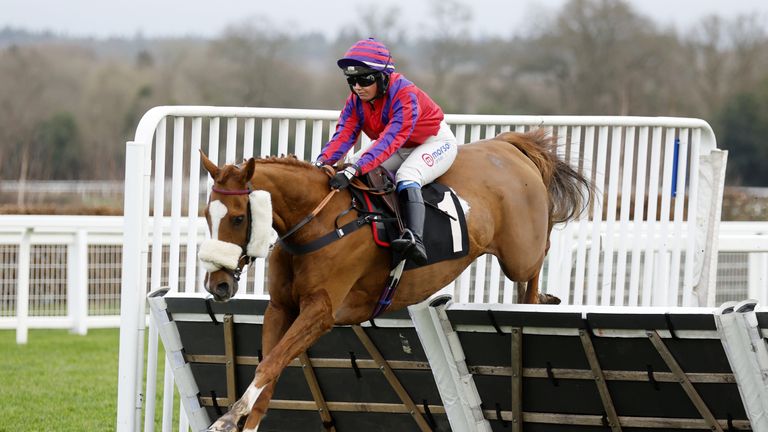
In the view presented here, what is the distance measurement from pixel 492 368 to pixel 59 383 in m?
4.81

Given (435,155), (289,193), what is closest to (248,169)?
(289,193)

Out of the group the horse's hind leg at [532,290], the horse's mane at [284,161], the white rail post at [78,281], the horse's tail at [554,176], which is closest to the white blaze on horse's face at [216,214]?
the horse's mane at [284,161]

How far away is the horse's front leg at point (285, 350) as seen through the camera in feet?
17.9

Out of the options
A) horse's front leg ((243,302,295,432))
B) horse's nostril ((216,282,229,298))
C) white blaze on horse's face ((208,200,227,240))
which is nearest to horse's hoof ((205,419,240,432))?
horse's front leg ((243,302,295,432))

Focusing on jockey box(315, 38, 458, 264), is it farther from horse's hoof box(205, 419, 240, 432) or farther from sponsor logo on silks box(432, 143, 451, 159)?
horse's hoof box(205, 419, 240, 432)

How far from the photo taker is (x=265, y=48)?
45438 millimetres

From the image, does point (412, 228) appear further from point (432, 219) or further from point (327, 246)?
point (327, 246)

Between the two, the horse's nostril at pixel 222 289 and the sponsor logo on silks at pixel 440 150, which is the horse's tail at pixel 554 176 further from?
the horse's nostril at pixel 222 289

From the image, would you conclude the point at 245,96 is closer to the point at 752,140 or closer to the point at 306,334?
the point at 752,140

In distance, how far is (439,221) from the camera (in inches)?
254

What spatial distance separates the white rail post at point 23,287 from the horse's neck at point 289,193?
268 inches

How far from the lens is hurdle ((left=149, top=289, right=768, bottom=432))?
218 inches

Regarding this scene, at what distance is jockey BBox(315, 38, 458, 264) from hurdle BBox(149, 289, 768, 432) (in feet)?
1.79

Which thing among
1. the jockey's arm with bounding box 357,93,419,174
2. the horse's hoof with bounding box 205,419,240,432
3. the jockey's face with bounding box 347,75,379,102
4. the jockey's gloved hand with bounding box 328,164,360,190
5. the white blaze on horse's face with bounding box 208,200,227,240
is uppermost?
the jockey's face with bounding box 347,75,379,102
